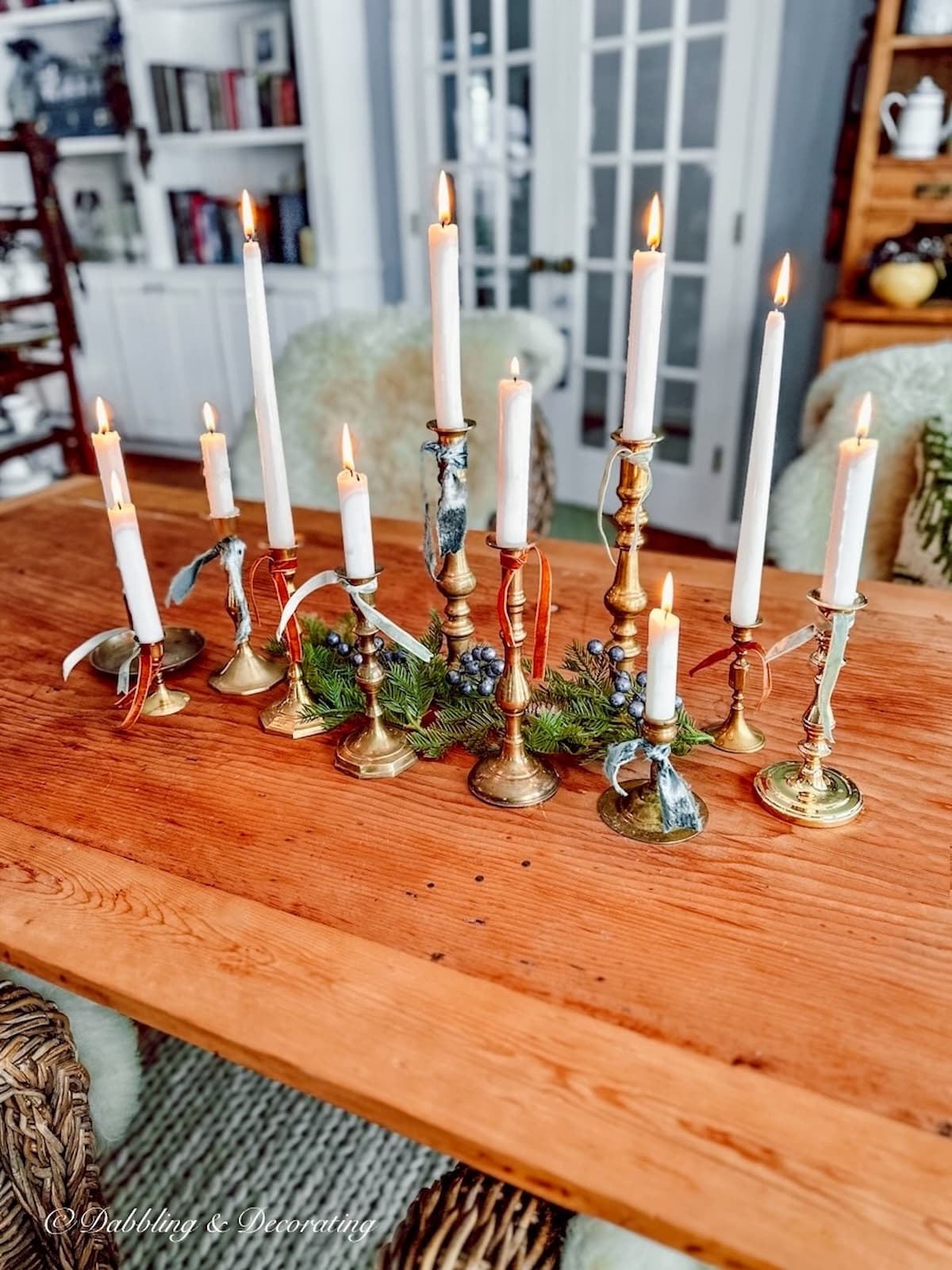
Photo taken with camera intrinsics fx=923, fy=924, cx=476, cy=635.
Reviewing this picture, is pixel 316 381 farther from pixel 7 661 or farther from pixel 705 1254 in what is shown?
pixel 705 1254

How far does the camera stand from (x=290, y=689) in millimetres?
898

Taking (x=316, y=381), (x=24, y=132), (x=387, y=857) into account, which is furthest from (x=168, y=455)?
(x=387, y=857)

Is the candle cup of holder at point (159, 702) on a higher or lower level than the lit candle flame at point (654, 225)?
lower

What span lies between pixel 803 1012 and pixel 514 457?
1.33 feet

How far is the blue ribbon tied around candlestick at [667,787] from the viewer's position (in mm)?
705

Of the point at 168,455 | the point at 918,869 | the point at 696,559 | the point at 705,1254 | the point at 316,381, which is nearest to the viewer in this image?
the point at 705,1254

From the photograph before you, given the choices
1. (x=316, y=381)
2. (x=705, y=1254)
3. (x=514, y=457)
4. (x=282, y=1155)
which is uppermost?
(x=514, y=457)

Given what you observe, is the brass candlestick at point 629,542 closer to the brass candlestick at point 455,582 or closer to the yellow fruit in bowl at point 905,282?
the brass candlestick at point 455,582

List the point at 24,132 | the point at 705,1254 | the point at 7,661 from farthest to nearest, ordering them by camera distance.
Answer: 1. the point at 24,132
2. the point at 7,661
3. the point at 705,1254

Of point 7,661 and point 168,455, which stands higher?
point 7,661

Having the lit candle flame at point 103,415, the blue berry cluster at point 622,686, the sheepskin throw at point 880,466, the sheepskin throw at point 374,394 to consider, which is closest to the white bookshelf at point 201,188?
the sheepskin throw at point 374,394

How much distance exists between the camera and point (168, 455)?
4.23 meters

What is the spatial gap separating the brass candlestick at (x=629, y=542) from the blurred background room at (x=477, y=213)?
80 cm

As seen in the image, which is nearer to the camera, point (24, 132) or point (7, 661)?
point (7, 661)
